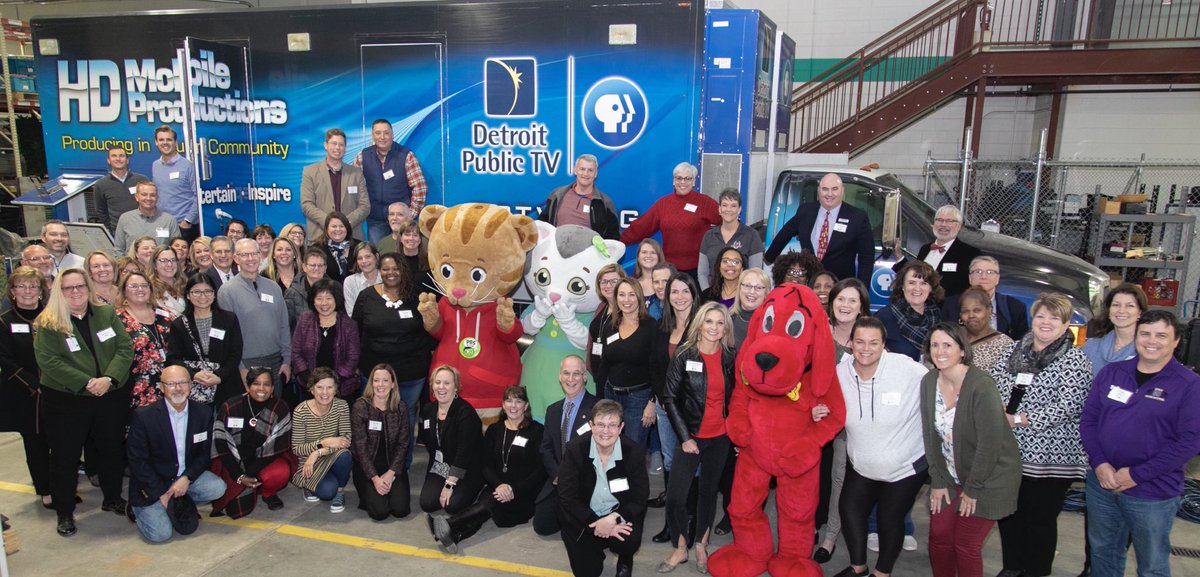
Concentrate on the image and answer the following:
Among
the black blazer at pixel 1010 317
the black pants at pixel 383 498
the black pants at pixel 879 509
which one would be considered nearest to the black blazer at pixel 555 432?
the black pants at pixel 383 498

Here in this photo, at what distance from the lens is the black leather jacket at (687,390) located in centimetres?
412

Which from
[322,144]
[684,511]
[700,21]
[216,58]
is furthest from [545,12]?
[684,511]

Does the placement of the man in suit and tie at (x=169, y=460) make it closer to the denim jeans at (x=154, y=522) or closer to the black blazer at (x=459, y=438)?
the denim jeans at (x=154, y=522)

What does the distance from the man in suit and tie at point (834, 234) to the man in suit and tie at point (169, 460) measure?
13.9 ft

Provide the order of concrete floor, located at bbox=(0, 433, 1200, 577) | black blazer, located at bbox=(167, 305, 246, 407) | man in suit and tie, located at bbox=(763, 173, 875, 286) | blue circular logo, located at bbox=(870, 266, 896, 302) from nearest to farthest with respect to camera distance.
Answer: concrete floor, located at bbox=(0, 433, 1200, 577), black blazer, located at bbox=(167, 305, 246, 407), man in suit and tie, located at bbox=(763, 173, 875, 286), blue circular logo, located at bbox=(870, 266, 896, 302)

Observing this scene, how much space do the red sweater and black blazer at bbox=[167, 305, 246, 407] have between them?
3.04m

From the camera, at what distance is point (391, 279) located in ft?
17.6

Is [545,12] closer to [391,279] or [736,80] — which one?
[736,80]

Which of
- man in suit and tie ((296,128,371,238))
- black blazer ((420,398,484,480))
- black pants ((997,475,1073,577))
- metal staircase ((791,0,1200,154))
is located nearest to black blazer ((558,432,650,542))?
black blazer ((420,398,484,480))

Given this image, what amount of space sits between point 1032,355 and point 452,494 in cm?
343

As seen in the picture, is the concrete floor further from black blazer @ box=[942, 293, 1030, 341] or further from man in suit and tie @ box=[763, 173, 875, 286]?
man in suit and tie @ box=[763, 173, 875, 286]

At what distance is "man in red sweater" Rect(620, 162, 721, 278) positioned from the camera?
609cm

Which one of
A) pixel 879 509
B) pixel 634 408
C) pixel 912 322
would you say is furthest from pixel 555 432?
pixel 912 322

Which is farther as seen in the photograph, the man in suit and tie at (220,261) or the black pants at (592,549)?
the man in suit and tie at (220,261)
